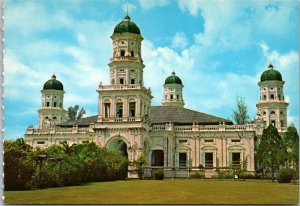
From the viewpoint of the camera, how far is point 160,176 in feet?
109

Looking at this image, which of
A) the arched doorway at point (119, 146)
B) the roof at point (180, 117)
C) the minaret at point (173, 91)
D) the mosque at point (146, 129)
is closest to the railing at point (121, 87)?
the mosque at point (146, 129)

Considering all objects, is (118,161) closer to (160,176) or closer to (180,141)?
(160,176)

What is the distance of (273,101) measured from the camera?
45781 mm

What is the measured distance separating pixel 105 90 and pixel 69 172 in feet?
46.0

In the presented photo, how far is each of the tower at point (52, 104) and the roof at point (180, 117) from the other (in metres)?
12.5

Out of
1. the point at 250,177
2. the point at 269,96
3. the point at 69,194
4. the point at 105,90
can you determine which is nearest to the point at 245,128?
the point at 250,177

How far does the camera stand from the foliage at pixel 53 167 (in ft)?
68.6

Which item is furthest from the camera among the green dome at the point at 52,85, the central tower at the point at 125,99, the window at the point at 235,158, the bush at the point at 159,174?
the green dome at the point at 52,85

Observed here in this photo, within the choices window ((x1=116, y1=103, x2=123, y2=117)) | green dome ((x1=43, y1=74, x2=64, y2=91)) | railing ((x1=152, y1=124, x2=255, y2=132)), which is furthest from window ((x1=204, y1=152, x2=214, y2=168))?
green dome ((x1=43, y1=74, x2=64, y2=91))

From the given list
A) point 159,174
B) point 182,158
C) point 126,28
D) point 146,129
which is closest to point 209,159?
point 182,158

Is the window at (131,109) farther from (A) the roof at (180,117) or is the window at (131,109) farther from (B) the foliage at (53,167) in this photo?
(B) the foliage at (53,167)

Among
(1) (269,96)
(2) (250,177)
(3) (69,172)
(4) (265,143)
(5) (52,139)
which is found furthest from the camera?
(1) (269,96)

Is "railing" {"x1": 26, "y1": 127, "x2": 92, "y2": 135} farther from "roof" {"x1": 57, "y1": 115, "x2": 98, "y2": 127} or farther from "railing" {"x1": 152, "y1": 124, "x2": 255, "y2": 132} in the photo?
"railing" {"x1": 152, "y1": 124, "x2": 255, "y2": 132}

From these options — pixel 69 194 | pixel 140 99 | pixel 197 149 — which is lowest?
pixel 69 194
